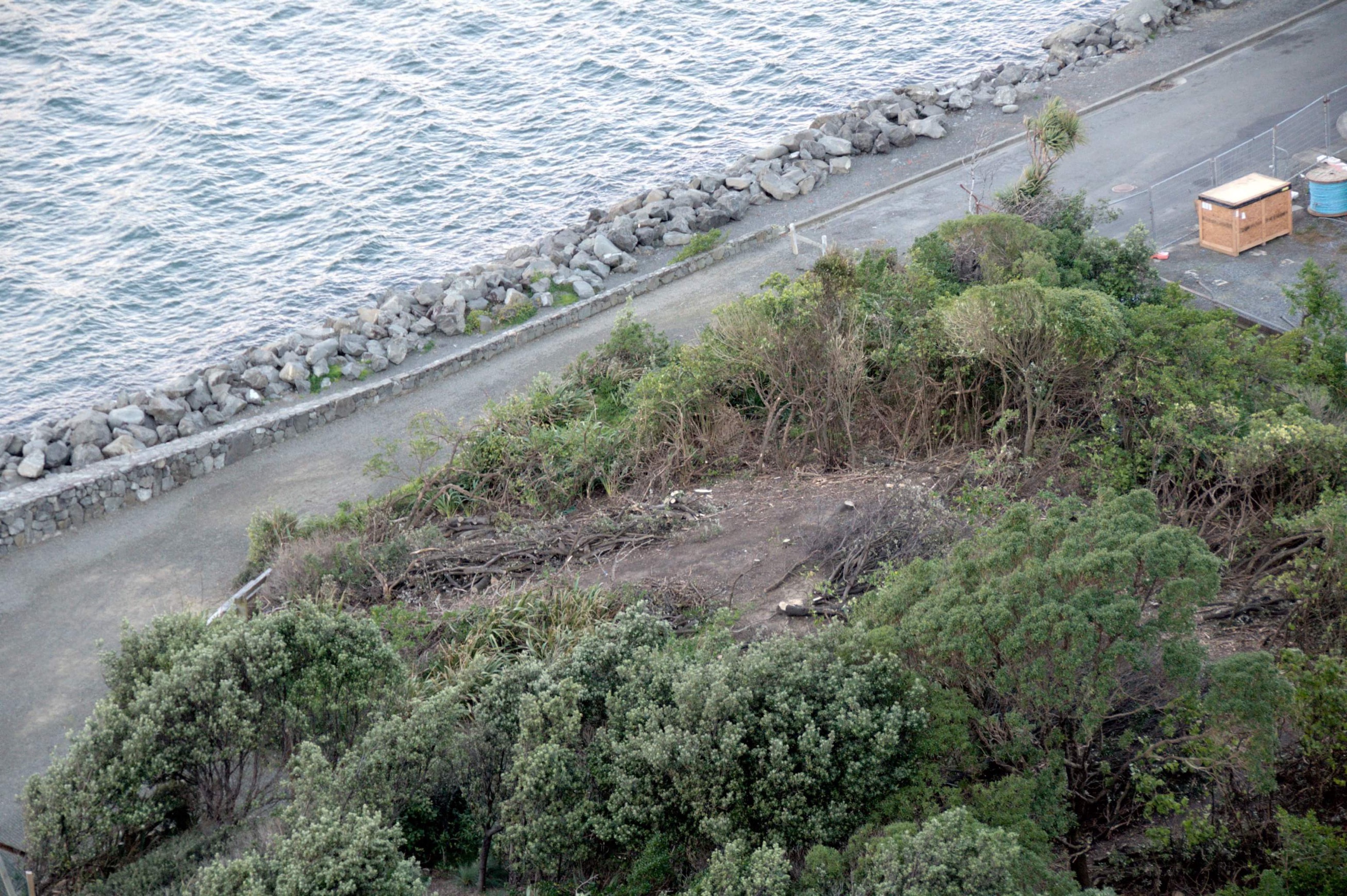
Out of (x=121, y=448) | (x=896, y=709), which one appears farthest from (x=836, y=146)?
(x=896, y=709)

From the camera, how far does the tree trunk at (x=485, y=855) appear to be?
342 inches

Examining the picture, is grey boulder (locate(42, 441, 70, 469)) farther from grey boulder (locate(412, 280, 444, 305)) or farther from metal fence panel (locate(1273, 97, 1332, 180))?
metal fence panel (locate(1273, 97, 1332, 180))

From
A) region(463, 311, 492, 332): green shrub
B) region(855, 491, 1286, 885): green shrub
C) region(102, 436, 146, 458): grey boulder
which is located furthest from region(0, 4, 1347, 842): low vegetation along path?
region(855, 491, 1286, 885): green shrub

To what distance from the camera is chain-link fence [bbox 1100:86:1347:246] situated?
19906mm

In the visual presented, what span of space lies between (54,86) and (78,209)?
412 inches

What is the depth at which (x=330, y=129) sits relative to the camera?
35.3 metres

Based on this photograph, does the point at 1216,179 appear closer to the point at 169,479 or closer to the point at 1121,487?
the point at 1121,487

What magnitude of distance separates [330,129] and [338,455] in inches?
841

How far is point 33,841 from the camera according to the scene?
8.72 m

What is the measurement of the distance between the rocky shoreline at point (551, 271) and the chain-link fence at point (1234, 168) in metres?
5.93

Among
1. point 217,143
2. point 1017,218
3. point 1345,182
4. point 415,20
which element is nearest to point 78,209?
point 217,143

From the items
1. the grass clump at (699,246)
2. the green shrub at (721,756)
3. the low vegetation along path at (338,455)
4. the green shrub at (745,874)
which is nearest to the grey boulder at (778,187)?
the low vegetation along path at (338,455)

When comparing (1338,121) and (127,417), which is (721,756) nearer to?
(127,417)

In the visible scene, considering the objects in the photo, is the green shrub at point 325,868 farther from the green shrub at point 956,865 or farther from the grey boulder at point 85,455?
the grey boulder at point 85,455
